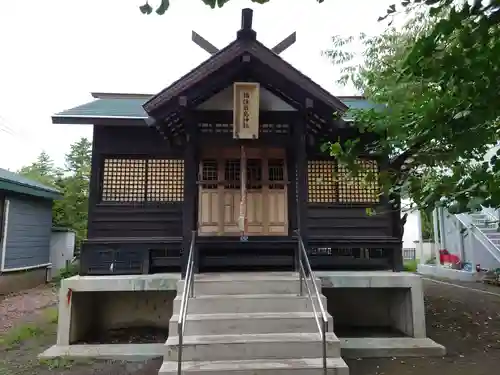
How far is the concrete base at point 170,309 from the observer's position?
568 cm

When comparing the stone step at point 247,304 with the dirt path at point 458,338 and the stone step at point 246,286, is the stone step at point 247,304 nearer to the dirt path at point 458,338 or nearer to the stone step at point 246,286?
the stone step at point 246,286

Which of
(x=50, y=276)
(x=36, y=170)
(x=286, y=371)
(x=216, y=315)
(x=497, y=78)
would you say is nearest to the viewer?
(x=497, y=78)

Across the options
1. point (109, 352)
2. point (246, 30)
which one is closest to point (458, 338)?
point (109, 352)

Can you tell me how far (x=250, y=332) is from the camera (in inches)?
194

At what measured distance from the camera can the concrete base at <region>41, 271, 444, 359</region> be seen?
18.6 feet

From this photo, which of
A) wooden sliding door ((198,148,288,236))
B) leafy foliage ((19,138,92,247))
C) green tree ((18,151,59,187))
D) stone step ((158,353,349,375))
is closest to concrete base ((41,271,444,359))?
wooden sliding door ((198,148,288,236))

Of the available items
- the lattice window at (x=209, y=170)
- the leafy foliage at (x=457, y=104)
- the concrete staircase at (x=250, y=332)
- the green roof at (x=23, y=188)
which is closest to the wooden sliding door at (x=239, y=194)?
the lattice window at (x=209, y=170)

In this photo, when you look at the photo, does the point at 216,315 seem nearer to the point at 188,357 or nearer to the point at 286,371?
the point at 188,357

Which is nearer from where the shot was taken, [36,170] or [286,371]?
[286,371]

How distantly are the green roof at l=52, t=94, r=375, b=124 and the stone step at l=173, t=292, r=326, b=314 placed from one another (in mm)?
3397

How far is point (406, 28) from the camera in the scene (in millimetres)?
7625

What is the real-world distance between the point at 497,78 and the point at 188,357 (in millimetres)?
4016

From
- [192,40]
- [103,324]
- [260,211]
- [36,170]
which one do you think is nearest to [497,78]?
[260,211]

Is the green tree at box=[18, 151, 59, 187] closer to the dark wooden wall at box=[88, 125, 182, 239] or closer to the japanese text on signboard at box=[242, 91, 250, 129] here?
the dark wooden wall at box=[88, 125, 182, 239]
